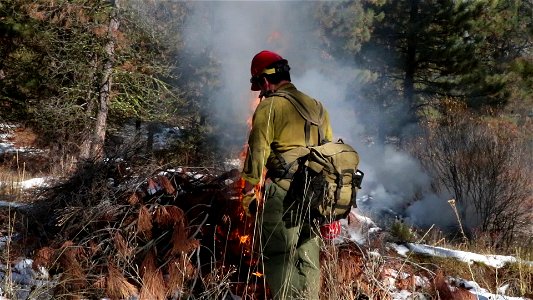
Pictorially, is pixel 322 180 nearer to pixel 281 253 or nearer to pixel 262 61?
pixel 281 253

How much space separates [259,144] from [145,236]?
1.20 m

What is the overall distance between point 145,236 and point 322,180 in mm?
1433

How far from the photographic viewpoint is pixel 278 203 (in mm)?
2844

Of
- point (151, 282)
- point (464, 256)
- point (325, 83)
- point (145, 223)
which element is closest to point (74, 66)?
point (145, 223)

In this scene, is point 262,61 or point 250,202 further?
point 262,61

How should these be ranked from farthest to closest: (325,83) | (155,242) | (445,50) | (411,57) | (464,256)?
(411,57) → (325,83) → (445,50) → (464,256) → (155,242)

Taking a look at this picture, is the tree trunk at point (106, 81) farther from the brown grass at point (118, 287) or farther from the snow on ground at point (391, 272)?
the brown grass at point (118, 287)

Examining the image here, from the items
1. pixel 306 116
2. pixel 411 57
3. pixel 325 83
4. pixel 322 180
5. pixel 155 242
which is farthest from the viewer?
pixel 411 57

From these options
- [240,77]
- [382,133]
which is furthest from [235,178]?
[382,133]

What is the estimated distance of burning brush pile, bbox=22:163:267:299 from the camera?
298 centimetres

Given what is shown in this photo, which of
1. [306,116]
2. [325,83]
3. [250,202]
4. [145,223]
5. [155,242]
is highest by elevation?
[325,83]

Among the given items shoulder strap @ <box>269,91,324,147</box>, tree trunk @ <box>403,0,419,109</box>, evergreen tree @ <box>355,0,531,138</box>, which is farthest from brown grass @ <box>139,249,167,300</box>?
tree trunk @ <box>403,0,419,109</box>

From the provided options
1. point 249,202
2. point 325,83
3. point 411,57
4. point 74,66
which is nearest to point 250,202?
point 249,202

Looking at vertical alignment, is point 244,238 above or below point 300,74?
below
